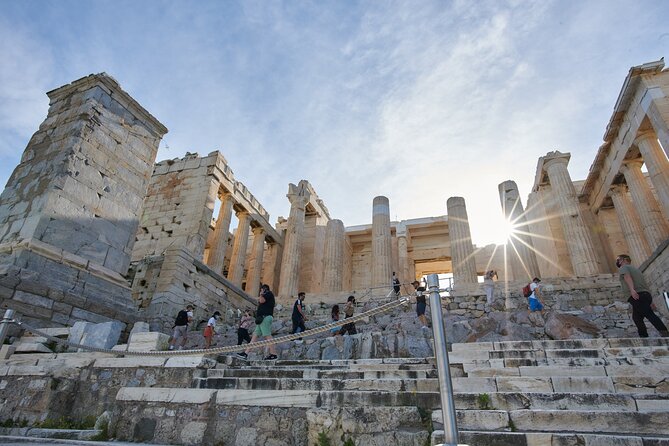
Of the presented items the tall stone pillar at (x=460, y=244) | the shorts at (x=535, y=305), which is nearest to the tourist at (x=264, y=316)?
the shorts at (x=535, y=305)

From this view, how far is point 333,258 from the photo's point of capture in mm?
20922

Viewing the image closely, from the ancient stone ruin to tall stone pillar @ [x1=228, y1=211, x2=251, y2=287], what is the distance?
0.12 metres

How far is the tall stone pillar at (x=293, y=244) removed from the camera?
776 inches

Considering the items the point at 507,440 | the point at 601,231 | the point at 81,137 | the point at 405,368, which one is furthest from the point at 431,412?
the point at 601,231

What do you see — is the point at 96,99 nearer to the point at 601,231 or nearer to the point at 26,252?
the point at 26,252

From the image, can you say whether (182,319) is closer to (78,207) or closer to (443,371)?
(78,207)

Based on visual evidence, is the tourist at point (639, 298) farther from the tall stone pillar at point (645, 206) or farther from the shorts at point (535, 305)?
the tall stone pillar at point (645, 206)

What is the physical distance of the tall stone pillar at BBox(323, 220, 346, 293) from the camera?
20281mm

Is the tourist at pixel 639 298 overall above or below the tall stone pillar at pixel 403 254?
below

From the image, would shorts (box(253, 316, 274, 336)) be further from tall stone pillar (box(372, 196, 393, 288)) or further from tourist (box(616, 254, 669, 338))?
tall stone pillar (box(372, 196, 393, 288))

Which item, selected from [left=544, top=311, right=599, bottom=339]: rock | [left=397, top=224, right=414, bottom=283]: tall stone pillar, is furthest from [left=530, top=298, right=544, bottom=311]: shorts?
[left=397, top=224, right=414, bottom=283]: tall stone pillar

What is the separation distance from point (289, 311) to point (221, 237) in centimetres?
606

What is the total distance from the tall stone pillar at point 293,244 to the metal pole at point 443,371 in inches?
637

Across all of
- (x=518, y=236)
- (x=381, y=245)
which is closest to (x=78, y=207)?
(x=381, y=245)
